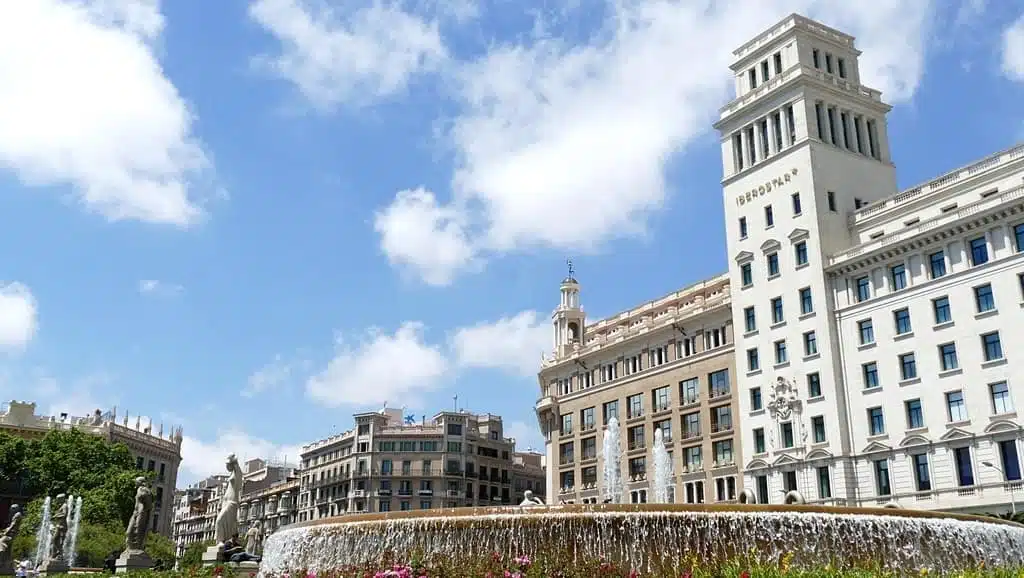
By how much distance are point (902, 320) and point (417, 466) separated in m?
68.0

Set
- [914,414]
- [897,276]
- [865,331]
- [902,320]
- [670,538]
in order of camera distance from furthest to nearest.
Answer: [865,331]
[897,276]
[902,320]
[914,414]
[670,538]

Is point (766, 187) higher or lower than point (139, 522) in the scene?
higher

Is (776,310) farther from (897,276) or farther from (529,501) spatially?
(529,501)

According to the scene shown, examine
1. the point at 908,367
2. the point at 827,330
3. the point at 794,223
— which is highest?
the point at 794,223

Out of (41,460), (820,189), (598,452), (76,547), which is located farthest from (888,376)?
(41,460)

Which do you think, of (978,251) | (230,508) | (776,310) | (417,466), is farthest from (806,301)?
(417,466)

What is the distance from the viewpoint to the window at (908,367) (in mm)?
49753

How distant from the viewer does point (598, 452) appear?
73.7 m

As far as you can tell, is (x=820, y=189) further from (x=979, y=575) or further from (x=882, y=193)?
(x=979, y=575)

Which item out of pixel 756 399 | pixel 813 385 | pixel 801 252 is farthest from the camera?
pixel 756 399

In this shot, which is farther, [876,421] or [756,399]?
Result: [756,399]

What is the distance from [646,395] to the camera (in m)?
70.3

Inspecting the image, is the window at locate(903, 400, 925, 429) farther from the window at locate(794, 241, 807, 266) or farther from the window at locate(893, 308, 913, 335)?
the window at locate(794, 241, 807, 266)

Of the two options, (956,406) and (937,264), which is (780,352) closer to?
(937,264)
